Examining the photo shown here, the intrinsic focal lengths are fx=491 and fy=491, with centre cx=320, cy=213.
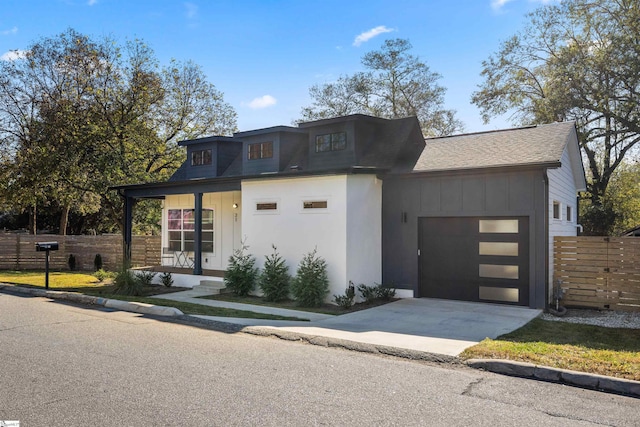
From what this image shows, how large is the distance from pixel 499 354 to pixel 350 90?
99.0 feet

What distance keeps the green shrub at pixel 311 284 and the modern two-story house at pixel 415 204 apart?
0.30 meters

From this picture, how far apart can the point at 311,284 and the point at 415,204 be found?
3.44 meters

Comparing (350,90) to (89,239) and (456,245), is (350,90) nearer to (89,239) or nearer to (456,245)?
(89,239)

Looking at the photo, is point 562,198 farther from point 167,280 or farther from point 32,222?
point 32,222

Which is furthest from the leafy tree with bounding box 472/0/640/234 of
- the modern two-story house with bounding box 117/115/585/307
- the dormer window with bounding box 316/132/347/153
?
the dormer window with bounding box 316/132/347/153

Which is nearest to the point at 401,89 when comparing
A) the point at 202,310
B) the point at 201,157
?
the point at 201,157

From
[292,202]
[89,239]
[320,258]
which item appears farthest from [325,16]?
[89,239]

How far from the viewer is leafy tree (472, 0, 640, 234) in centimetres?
2380

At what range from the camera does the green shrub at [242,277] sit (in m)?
13.8

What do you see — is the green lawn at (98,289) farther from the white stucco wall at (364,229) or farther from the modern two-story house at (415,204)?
the white stucco wall at (364,229)

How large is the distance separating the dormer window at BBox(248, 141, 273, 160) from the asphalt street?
365 inches

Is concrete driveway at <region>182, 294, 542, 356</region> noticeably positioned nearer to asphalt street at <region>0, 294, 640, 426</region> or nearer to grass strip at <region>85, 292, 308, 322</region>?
grass strip at <region>85, 292, 308, 322</region>

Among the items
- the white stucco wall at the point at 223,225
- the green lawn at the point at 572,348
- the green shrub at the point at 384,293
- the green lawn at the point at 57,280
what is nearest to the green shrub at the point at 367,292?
the green shrub at the point at 384,293

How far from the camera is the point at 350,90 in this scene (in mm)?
34938
